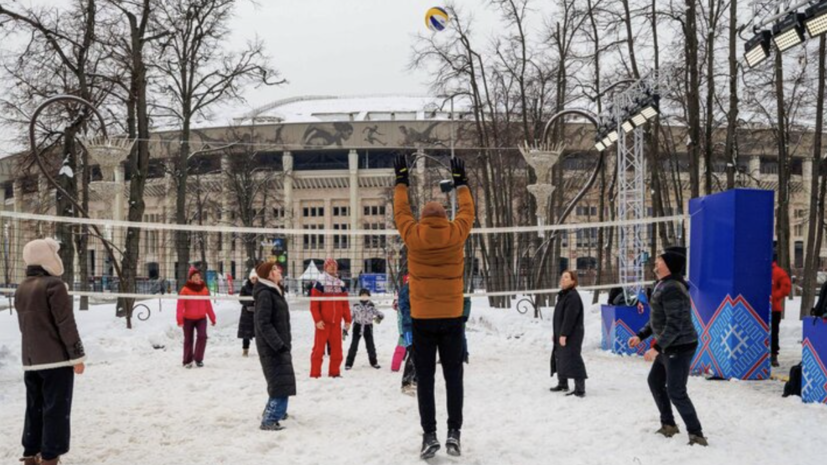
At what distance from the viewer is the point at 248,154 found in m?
34.6

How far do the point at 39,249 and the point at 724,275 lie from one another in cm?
863

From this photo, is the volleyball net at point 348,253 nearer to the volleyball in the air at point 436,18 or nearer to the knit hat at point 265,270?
the knit hat at point 265,270

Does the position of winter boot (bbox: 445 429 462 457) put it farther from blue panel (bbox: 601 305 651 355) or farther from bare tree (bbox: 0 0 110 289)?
bare tree (bbox: 0 0 110 289)

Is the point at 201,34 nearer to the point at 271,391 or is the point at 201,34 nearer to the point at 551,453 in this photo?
the point at 271,391

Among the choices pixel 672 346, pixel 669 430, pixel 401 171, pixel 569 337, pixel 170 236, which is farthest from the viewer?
pixel 170 236

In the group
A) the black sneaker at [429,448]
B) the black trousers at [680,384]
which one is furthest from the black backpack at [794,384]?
the black sneaker at [429,448]

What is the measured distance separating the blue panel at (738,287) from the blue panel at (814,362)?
161 centimetres

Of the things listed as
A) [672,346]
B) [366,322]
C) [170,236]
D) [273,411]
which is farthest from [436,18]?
[170,236]

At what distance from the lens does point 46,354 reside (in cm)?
523

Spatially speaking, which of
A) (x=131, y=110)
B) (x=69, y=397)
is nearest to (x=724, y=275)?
(x=69, y=397)

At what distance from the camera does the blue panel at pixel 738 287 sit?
977 centimetres

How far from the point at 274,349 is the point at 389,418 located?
4.77ft

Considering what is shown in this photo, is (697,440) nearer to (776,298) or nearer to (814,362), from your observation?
(814,362)

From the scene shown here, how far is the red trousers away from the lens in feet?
33.5
